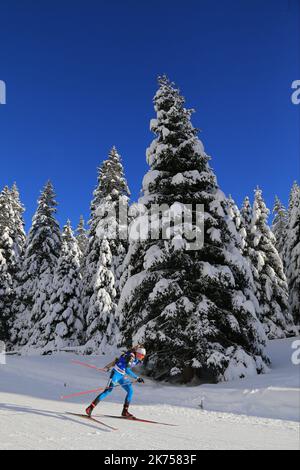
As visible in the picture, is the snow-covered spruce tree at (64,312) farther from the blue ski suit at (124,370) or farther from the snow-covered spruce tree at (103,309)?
the blue ski suit at (124,370)

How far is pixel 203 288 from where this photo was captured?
54.1ft

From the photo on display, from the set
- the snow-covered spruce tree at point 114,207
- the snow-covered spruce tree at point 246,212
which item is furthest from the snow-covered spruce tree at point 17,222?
the snow-covered spruce tree at point 246,212

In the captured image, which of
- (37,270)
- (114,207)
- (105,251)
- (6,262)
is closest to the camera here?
(105,251)

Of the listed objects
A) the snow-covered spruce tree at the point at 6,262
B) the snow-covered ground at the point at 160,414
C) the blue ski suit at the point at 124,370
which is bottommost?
the snow-covered ground at the point at 160,414

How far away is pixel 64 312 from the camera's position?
3036 cm

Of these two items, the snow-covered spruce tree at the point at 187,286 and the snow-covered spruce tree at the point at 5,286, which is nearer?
the snow-covered spruce tree at the point at 187,286

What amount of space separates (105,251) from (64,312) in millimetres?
6114

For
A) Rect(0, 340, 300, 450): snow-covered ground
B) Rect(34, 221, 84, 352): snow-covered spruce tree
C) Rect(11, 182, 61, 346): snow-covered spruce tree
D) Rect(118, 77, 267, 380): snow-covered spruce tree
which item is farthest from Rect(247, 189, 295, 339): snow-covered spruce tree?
Rect(11, 182, 61, 346): snow-covered spruce tree

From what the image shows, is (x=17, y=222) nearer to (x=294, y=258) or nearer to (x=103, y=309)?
(x=103, y=309)

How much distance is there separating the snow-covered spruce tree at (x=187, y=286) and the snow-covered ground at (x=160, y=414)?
106 centimetres

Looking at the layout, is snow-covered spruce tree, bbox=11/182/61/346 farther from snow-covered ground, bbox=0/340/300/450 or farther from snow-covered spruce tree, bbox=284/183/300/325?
snow-covered spruce tree, bbox=284/183/300/325

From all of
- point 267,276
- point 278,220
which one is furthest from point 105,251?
point 278,220

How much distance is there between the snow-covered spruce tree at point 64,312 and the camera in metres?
30.1
